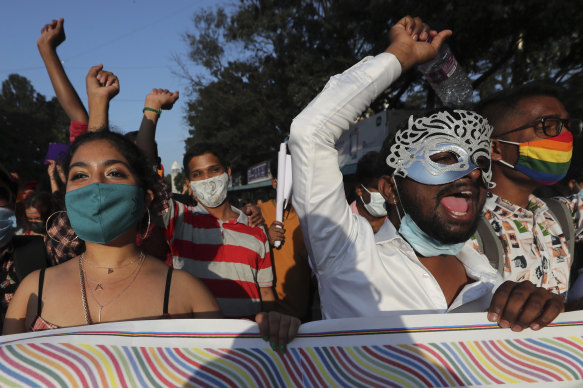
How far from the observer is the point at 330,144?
1621mm

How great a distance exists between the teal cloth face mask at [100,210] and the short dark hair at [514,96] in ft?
7.12

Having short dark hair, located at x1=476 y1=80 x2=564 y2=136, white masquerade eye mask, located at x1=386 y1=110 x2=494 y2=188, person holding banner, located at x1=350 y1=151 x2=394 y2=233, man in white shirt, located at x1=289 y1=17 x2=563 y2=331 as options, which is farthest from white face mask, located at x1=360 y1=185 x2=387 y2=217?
white masquerade eye mask, located at x1=386 y1=110 x2=494 y2=188

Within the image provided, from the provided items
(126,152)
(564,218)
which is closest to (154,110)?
(126,152)

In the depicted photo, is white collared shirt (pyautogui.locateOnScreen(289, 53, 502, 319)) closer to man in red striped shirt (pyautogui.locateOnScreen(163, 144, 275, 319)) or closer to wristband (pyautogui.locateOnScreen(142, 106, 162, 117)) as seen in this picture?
man in red striped shirt (pyautogui.locateOnScreen(163, 144, 275, 319))

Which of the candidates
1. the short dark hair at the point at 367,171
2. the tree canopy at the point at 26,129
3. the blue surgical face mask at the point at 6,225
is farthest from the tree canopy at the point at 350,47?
the tree canopy at the point at 26,129

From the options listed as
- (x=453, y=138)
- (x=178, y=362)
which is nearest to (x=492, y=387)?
(x=453, y=138)

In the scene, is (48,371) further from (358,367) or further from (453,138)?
(453,138)

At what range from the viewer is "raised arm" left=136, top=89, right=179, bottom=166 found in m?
2.70

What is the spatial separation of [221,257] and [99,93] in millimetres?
1397

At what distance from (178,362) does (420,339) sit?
35.1 inches

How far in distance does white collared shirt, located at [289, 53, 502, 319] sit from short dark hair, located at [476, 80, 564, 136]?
1210 mm

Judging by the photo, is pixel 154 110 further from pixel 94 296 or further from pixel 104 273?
pixel 94 296

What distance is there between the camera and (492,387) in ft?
5.03

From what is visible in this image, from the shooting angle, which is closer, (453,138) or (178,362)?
(178,362)
